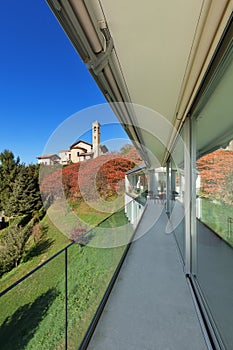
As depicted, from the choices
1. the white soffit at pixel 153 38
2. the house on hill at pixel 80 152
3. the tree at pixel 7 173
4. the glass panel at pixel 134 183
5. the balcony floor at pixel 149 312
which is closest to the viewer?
the white soffit at pixel 153 38

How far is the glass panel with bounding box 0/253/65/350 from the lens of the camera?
0.85m

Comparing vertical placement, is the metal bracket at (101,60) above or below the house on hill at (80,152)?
below

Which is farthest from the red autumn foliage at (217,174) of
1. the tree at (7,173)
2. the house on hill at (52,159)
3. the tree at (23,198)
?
the tree at (7,173)

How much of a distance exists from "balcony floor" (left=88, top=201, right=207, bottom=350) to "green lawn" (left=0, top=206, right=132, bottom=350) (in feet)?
0.66

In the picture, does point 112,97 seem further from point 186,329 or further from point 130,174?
point 130,174

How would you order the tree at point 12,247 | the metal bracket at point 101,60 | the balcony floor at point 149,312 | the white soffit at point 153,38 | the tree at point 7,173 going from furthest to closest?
the tree at point 7,173 < the tree at point 12,247 < the balcony floor at point 149,312 < the metal bracket at point 101,60 < the white soffit at point 153,38

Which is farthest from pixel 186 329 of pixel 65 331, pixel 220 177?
pixel 220 177

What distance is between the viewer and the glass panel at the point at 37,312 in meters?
0.85

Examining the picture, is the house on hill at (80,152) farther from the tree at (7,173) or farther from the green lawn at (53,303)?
the tree at (7,173)

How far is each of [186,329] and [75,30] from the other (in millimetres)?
2263

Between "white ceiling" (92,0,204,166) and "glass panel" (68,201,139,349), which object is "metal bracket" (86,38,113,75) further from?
"glass panel" (68,201,139,349)

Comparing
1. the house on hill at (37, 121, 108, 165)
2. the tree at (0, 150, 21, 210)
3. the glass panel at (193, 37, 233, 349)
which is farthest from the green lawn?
the tree at (0, 150, 21, 210)

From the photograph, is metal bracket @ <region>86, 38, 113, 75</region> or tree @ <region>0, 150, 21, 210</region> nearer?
metal bracket @ <region>86, 38, 113, 75</region>

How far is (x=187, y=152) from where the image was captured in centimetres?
266
